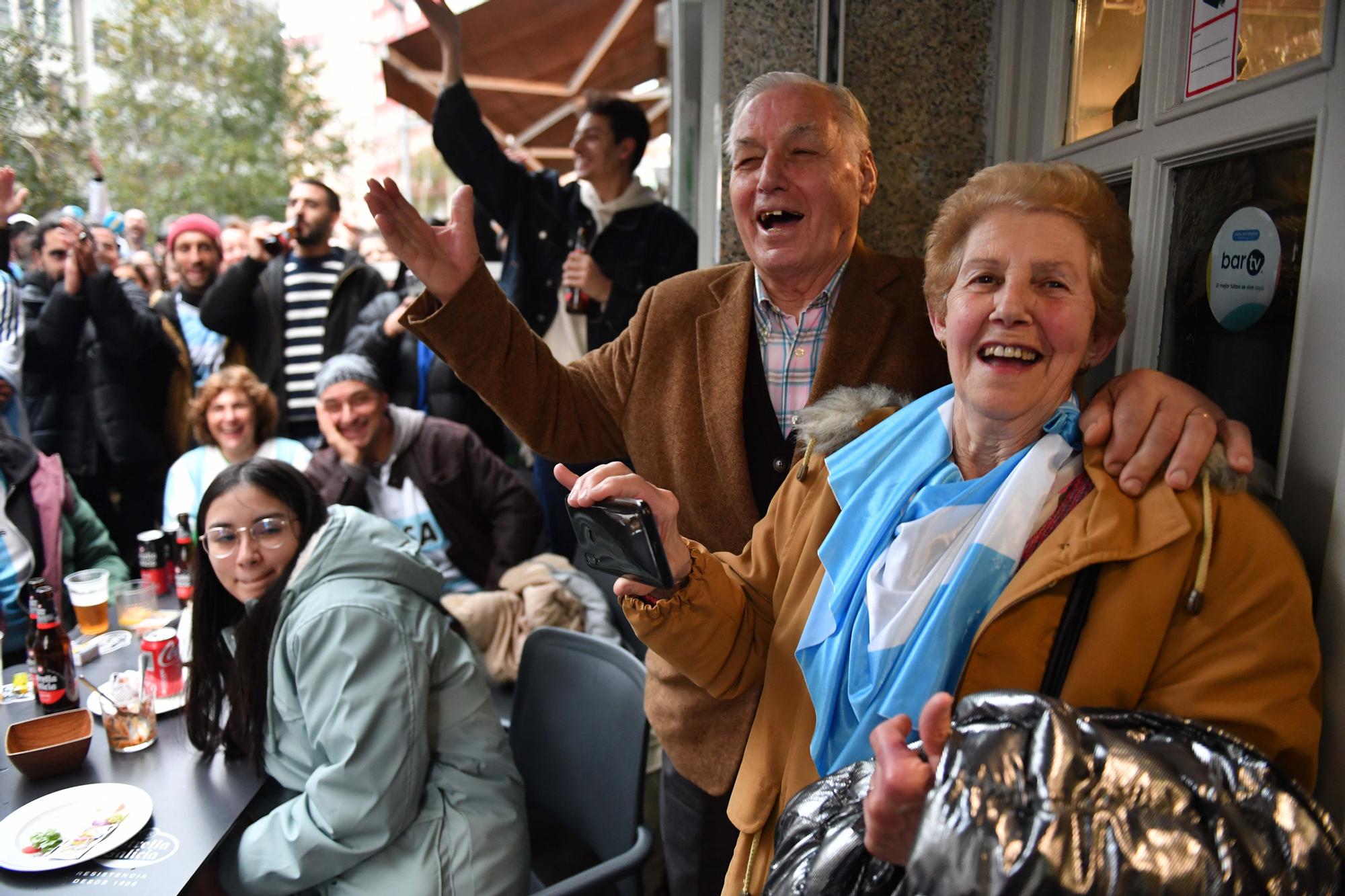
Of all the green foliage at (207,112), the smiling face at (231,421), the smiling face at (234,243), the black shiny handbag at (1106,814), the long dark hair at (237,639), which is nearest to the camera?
the black shiny handbag at (1106,814)

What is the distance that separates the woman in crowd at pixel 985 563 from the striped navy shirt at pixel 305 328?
3086 millimetres

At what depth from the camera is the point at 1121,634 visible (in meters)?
0.89

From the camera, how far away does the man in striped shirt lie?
12.6ft

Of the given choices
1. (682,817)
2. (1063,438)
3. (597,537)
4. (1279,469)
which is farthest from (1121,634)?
(682,817)

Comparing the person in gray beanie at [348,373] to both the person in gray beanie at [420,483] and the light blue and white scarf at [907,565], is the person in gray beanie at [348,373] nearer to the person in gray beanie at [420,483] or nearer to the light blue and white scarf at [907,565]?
the person in gray beanie at [420,483]

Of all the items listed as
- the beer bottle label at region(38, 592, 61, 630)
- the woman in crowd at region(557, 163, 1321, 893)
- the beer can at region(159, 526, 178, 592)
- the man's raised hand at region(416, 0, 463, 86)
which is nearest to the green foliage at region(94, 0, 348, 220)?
the beer can at region(159, 526, 178, 592)

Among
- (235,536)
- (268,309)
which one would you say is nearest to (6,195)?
(268,309)

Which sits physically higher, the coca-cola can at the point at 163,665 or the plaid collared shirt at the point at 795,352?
the plaid collared shirt at the point at 795,352

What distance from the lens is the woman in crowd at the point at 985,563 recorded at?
0.88 m

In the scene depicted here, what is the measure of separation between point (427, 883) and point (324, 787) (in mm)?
284

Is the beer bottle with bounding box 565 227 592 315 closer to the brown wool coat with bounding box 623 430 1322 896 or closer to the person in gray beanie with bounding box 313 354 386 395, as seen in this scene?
the person in gray beanie with bounding box 313 354 386 395

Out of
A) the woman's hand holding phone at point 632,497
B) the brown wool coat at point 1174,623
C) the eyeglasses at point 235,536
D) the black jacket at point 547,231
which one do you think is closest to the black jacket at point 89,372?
the black jacket at point 547,231

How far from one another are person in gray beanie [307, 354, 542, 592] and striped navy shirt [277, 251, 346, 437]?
0.74 m

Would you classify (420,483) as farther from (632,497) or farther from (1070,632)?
(1070,632)
